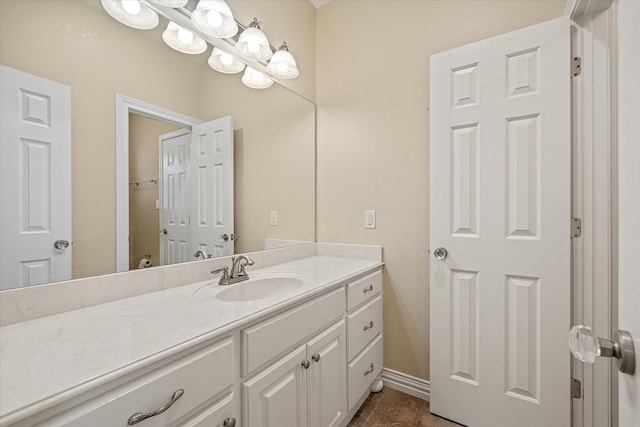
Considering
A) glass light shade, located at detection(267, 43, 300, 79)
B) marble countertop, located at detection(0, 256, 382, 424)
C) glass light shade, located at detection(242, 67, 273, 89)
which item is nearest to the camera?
marble countertop, located at detection(0, 256, 382, 424)

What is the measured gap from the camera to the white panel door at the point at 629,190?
43 cm

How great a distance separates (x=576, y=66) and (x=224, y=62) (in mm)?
1658

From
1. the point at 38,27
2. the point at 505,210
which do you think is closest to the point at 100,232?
the point at 38,27

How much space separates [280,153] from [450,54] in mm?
1122

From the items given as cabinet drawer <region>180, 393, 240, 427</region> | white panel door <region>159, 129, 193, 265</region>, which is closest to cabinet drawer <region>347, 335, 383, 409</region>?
cabinet drawer <region>180, 393, 240, 427</region>

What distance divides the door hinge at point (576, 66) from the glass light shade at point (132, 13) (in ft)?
5.95

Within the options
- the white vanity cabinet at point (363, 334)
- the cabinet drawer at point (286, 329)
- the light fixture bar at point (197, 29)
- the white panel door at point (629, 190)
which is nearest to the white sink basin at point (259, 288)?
the cabinet drawer at point (286, 329)

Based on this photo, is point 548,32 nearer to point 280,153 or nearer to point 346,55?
point 346,55

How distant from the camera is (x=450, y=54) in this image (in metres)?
1.52

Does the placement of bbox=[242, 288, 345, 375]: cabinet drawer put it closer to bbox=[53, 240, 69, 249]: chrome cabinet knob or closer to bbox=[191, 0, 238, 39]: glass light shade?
bbox=[53, 240, 69, 249]: chrome cabinet knob

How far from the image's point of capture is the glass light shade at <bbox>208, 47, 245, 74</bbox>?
4.74 feet

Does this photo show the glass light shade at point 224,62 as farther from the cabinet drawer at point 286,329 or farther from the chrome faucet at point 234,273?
the cabinet drawer at point 286,329

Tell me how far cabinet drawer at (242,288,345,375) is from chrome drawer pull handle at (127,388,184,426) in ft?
0.70

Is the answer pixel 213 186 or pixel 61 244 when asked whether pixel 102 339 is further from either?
pixel 213 186
